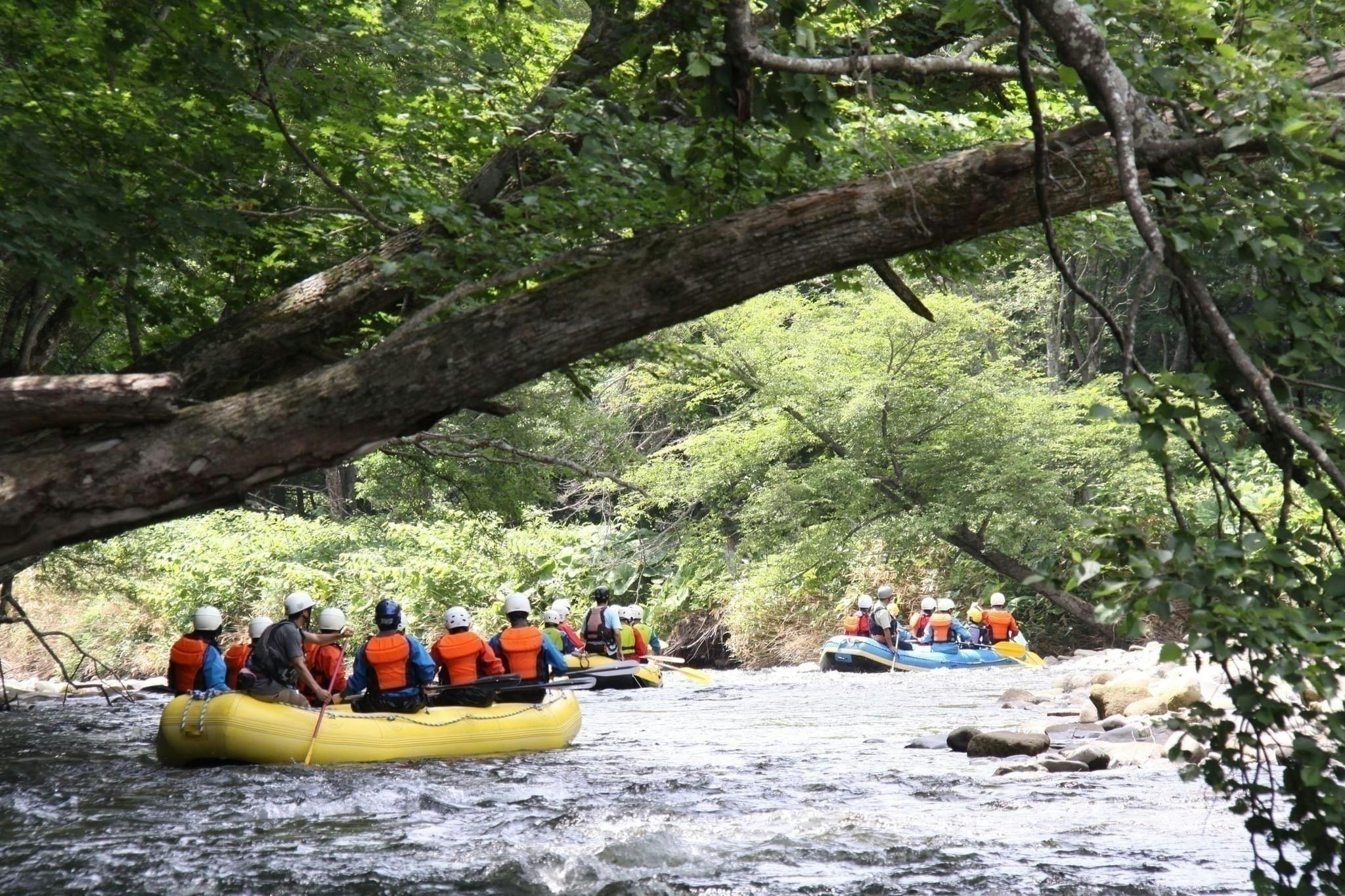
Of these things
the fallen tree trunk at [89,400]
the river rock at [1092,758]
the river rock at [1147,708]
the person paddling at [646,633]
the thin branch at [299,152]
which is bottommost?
the river rock at [1092,758]

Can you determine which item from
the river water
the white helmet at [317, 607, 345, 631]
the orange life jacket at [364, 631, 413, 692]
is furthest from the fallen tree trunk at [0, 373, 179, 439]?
the white helmet at [317, 607, 345, 631]

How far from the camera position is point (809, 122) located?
4035mm

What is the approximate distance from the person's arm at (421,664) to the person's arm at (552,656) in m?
1.58

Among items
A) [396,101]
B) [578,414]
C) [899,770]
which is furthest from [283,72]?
[578,414]

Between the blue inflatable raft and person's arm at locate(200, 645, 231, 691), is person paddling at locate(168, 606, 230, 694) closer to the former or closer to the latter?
person's arm at locate(200, 645, 231, 691)

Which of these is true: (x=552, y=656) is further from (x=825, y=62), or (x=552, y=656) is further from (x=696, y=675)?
(x=825, y=62)

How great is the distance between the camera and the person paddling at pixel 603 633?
17.1m

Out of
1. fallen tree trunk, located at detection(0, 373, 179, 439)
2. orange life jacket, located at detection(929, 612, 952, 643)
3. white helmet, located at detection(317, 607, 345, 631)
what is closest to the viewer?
fallen tree trunk, located at detection(0, 373, 179, 439)

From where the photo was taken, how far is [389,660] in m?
9.95

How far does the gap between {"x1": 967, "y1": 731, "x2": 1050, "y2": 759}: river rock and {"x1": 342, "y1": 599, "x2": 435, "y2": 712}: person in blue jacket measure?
459 centimetres

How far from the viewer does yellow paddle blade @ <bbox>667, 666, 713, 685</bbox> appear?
705 inches

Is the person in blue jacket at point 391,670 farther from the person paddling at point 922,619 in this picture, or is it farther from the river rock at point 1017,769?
the person paddling at point 922,619

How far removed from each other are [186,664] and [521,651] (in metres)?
3.02

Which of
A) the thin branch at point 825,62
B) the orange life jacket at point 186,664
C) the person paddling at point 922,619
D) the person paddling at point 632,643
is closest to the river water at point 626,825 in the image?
the orange life jacket at point 186,664
